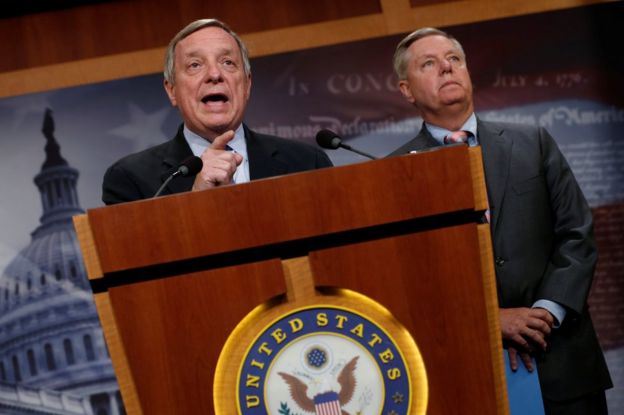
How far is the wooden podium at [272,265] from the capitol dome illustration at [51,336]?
2113 mm

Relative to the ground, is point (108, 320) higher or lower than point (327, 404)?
higher

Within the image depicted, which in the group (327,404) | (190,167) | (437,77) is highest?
(437,77)

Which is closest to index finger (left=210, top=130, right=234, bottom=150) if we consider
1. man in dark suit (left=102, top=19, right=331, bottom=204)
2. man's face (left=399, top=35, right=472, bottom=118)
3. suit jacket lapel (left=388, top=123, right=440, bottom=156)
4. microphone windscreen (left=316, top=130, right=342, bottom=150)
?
microphone windscreen (left=316, top=130, right=342, bottom=150)

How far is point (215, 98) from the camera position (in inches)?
90.8

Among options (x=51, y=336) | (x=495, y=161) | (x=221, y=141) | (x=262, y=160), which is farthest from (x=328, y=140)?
(x=51, y=336)

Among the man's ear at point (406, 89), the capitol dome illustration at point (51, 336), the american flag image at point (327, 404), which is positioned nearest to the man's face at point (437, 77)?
the man's ear at point (406, 89)

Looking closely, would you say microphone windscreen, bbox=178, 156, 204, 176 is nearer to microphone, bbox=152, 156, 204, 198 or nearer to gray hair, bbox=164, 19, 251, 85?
microphone, bbox=152, 156, 204, 198

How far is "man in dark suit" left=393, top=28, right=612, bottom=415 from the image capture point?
239 centimetres

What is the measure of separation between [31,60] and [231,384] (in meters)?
2.68

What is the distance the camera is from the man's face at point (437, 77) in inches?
106

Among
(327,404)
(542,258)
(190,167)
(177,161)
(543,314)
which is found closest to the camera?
(327,404)

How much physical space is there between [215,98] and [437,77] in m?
0.74

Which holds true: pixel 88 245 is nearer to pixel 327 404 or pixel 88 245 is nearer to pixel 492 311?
pixel 327 404

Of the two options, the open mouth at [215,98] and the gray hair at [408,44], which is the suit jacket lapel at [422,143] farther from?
the open mouth at [215,98]
